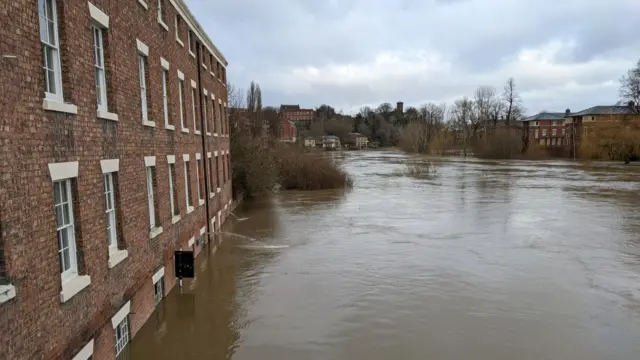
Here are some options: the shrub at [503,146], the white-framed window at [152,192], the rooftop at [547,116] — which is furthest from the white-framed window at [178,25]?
the rooftop at [547,116]

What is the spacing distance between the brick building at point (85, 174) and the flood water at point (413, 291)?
1996 mm

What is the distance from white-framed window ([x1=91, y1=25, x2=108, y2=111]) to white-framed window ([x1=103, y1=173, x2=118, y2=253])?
51.2 inches

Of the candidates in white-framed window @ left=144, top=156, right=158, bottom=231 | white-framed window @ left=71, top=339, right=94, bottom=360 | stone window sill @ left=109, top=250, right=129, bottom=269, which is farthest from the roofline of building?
white-framed window @ left=71, top=339, right=94, bottom=360

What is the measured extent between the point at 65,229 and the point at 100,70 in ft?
10.0

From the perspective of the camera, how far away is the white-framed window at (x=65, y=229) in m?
6.21

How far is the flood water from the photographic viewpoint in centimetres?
944

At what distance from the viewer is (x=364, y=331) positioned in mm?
10125

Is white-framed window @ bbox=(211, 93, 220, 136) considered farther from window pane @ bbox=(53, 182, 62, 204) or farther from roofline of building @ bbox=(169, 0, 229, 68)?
window pane @ bbox=(53, 182, 62, 204)

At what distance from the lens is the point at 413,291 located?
12633mm

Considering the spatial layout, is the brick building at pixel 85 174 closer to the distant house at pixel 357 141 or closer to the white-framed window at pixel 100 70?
the white-framed window at pixel 100 70

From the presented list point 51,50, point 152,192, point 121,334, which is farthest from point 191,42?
point 121,334

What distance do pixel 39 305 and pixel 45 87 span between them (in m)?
Answer: 2.83

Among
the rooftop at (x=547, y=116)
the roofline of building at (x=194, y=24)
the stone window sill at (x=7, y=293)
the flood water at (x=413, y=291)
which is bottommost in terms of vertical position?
the flood water at (x=413, y=291)

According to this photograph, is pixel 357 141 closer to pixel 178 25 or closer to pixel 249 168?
pixel 249 168
